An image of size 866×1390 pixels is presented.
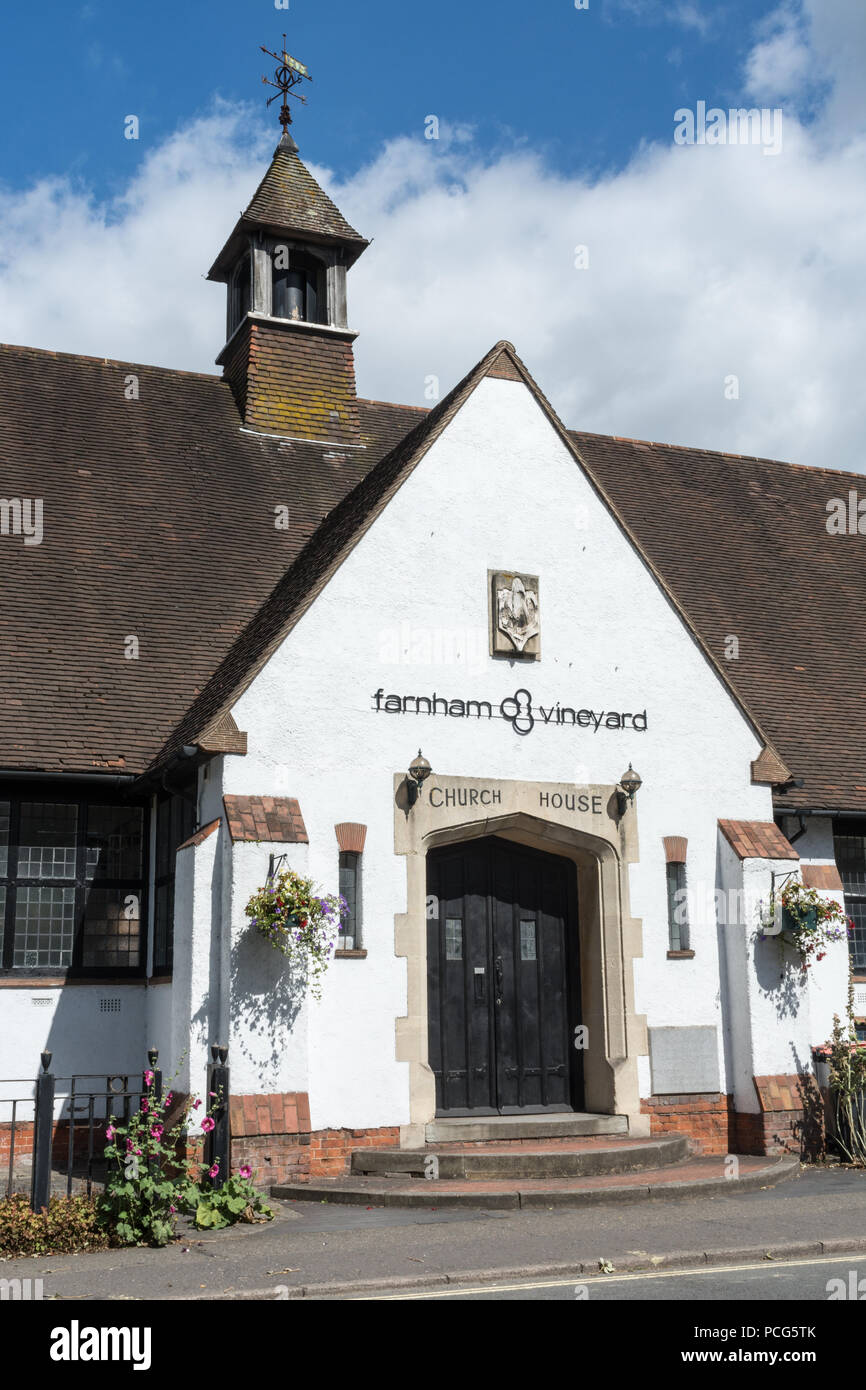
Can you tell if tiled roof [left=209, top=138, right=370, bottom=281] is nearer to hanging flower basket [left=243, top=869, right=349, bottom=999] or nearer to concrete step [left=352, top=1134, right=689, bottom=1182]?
hanging flower basket [left=243, top=869, right=349, bottom=999]

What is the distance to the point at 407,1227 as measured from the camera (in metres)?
10.2

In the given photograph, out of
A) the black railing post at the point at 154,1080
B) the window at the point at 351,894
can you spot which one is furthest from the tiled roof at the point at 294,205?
the black railing post at the point at 154,1080

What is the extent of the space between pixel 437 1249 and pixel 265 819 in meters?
4.84

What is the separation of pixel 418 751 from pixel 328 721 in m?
1.06

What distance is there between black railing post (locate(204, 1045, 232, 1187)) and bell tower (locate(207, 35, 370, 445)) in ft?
38.4

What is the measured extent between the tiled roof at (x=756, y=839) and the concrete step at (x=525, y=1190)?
356cm

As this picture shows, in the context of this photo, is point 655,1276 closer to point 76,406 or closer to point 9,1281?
point 9,1281

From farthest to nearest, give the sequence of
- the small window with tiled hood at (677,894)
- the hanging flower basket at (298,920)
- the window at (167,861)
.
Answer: the small window with tiled hood at (677,894)
the window at (167,861)
the hanging flower basket at (298,920)

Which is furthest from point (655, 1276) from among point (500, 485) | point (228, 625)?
point (228, 625)

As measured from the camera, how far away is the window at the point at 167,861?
46.5ft

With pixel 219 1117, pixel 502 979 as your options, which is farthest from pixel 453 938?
pixel 219 1117

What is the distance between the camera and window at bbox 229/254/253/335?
899 inches

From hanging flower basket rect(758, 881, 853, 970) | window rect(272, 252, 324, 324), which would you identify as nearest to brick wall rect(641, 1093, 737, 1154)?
hanging flower basket rect(758, 881, 853, 970)

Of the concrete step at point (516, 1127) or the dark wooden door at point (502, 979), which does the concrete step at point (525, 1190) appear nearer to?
the concrete step at point (516, 1127)
